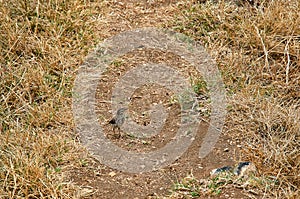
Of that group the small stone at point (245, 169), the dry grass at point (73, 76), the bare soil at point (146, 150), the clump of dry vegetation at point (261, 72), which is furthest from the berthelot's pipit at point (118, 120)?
the small stone at point (245, 169)

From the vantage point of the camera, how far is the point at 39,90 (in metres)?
3.49

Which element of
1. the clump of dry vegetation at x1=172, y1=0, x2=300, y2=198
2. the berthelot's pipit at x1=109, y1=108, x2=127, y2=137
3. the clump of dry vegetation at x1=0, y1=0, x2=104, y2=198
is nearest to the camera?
the clump of dry vegetation at x1=0, y1=0, x2=104, y2=198

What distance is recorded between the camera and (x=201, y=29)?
3943 millimetres

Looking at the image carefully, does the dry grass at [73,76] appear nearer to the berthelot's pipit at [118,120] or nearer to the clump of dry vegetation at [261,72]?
the clump of dry vegetation at [261,72]

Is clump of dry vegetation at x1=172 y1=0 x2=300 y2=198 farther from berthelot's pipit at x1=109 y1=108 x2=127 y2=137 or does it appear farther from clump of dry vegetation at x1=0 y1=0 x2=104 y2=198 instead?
clump of dry vegetation at x1=0 y1=0 x2=104 y2=198

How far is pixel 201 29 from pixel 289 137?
1.15 metres

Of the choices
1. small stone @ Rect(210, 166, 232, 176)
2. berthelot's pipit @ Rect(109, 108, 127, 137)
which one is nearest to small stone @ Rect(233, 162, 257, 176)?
small stone @ Rect(210, 166, 232, 176)

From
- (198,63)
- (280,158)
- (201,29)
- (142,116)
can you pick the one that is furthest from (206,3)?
(280,158)

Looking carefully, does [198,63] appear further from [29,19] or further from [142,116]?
[29,19]

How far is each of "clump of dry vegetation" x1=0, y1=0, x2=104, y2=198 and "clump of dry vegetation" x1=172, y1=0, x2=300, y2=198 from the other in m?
0.80

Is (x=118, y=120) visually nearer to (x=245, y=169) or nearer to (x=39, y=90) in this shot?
(x=39, y=90)

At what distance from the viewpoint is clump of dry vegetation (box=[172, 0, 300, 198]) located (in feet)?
9.92

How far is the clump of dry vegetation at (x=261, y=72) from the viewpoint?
3.02 meters

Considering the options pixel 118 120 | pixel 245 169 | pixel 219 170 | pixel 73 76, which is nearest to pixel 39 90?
pixel 73 76
